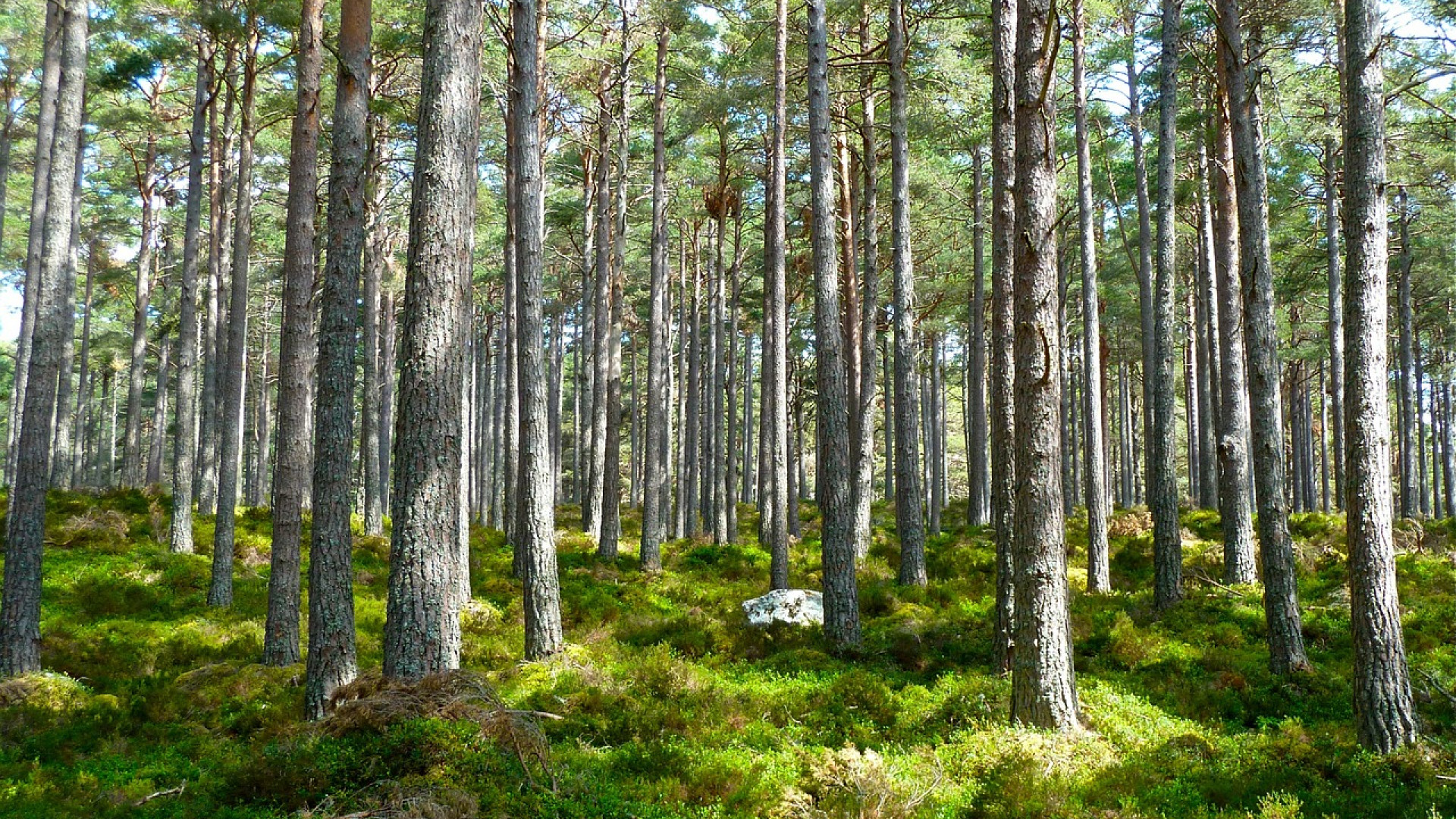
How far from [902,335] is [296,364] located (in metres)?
9.02

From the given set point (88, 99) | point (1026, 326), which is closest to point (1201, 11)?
point (1026, 326)

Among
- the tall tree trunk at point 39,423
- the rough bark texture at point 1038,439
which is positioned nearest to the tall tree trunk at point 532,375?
the tall tree trunk at point 39,423

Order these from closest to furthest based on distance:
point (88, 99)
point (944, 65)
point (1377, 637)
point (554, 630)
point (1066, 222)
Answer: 1. point (1377, 637)
2. point (554, 630)
3. point (944, 65)
4. point (88, 99)
5. point (1066, 222)

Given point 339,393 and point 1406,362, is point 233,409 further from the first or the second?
point 1406,362

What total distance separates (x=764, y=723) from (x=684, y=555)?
10.6m

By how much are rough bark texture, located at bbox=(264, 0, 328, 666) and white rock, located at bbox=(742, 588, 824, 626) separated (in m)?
5.74

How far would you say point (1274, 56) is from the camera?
16.8 m

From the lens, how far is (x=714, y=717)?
24.5 ft

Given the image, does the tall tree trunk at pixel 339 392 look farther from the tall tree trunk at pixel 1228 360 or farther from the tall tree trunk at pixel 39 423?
the tall tree trunk at pixel 1228 360

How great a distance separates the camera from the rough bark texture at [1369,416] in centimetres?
622

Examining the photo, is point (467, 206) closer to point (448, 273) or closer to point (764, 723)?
point (448, 273)

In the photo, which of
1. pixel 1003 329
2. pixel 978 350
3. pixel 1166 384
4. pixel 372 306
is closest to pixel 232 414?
pixel 372 306

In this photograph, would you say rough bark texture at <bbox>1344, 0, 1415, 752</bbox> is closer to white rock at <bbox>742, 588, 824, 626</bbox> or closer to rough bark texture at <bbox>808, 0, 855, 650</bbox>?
rough bark texture at <bbox>808, 0, 855, 650</bbox>

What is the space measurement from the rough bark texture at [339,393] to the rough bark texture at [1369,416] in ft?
28.2
